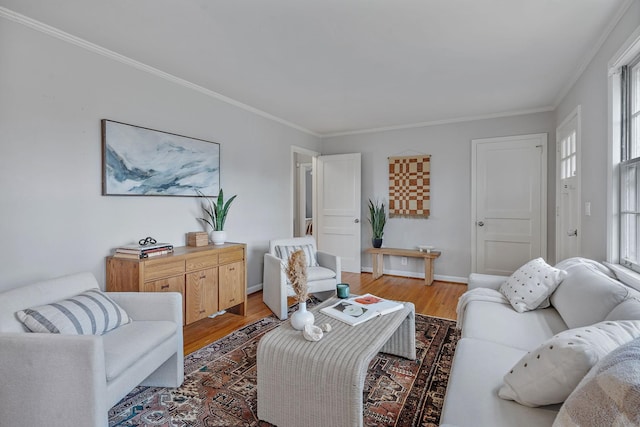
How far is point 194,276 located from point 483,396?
2304 millimetres

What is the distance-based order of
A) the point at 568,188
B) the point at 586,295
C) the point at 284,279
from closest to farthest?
the point at 586,295 → the point at 284,279 → the point at 568,188

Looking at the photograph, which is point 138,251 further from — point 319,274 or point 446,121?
point 446,121

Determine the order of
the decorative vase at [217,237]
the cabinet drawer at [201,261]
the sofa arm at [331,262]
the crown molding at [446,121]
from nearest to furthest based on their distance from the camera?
the cabinet drawer at [201,261] → the decorative vase at [217,237] → the sofa arm at [331,262] → the crown molding at [446,121]

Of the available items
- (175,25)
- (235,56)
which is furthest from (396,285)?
(175,25)

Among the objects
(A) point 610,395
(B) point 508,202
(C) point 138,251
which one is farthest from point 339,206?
(A) point 610,395

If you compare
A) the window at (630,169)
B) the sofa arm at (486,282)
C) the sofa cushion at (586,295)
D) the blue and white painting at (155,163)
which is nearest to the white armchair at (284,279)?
the blue and white painting at (155,163)

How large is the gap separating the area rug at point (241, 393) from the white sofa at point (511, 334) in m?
0.45

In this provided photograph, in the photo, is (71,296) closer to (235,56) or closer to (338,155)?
(235,56)

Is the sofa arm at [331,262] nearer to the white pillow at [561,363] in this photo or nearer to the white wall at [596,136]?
the white wall at [596,136]

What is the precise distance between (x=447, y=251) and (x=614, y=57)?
305cm

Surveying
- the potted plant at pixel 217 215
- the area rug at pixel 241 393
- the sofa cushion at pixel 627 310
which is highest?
the potted plant at pixel 217 215

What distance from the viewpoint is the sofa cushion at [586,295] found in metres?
1.51

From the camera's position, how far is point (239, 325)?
3.03m

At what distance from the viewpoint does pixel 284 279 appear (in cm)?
314
